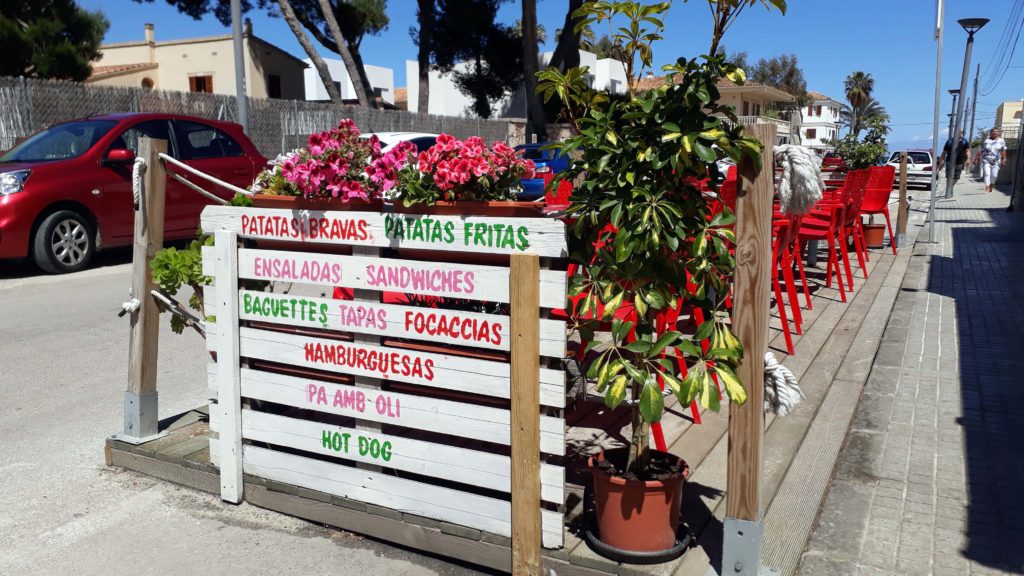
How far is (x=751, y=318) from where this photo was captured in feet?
8.71

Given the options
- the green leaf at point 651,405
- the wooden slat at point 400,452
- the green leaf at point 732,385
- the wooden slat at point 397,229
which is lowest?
the wooden slat at point 400,452

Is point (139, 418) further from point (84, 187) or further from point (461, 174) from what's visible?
point (84, 187)

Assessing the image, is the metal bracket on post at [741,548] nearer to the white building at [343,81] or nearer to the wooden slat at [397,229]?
the wooden slat at [397,229]

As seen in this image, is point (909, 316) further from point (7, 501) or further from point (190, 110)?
point (190, 110)

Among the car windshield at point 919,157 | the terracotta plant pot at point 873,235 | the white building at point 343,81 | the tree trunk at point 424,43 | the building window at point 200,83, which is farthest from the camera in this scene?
the white building at point 343,81

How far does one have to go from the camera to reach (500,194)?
10.0ft

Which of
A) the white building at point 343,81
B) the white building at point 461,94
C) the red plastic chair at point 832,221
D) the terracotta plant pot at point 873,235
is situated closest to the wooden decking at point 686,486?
the red plastic chair at point 832,221

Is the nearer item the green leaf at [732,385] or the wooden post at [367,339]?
the green leaf at [732,385]

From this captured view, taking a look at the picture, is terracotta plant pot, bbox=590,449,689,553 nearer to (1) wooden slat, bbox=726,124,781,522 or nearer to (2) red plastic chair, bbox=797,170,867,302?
(1) wooden slat, bbox=726,124,781,522

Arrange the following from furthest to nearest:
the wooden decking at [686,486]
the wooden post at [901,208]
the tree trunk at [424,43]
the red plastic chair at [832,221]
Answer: the tree trunk at [424,43] → the wooden post at [901,208] → the red plastic chair at [832,221] → the wooden decking at [686,486]

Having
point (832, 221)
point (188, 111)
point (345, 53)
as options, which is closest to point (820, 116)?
point (345, 53)

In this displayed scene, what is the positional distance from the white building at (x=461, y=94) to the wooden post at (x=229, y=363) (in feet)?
136

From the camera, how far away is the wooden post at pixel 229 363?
3.45 metres

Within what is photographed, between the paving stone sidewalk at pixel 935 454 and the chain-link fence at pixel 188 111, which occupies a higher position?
the chain-link fence at pixel 188 111
